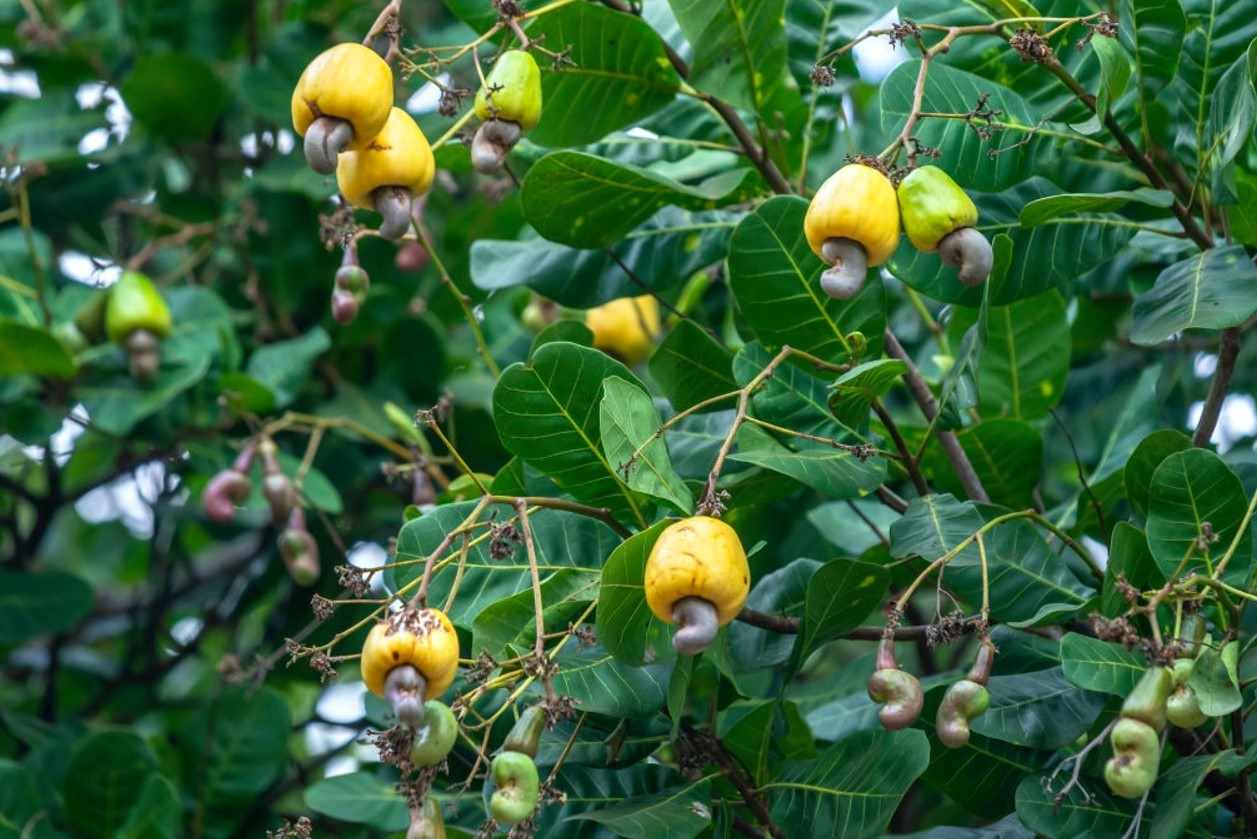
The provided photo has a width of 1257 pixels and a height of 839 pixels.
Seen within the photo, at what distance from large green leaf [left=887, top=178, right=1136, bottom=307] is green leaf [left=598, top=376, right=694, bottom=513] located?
356mm

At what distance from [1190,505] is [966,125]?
1.42 ft

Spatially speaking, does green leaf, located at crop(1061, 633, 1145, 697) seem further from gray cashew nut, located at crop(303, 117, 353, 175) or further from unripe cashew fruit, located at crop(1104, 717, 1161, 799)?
gray cashew nut, located at crop(303, 117, 353, 175)

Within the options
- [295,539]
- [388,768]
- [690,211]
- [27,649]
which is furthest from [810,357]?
[27,649]

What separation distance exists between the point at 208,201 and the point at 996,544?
72.1 inches

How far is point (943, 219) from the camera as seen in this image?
4.30 ft

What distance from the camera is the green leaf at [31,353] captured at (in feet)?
7.54

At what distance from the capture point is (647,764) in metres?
1.57

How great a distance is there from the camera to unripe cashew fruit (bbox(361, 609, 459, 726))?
119 cm

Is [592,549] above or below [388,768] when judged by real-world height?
above

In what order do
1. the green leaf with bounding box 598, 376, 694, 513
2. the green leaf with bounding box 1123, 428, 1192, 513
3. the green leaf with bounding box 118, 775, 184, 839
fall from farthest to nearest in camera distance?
the green leaf with bounding box 118, 775, 184, 839
the green leaf with bounding box 1123, 428, 1192, 513
the green leaf with bounding box 598, 376, 694, 513

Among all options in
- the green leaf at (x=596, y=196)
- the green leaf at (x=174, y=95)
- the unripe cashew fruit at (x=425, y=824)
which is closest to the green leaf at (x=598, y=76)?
the green leaf at (x=596, y=196)

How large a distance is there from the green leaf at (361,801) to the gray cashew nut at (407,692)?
27.7 inches

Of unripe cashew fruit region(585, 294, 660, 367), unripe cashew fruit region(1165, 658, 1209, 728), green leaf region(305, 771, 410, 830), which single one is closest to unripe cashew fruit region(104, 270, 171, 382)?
unripe cashew fruit region(585, 294, 660, 367)

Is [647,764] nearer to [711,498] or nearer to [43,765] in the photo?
[711,498]
